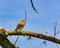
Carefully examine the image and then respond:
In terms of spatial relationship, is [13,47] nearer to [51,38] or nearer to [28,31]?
[28,31]

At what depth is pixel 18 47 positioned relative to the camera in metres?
4.04

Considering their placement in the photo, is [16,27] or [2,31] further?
[16,27]

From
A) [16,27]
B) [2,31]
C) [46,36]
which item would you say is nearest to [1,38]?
[2,31]

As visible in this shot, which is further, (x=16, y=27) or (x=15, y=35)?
(x=16, y=27)

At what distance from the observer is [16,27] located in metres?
4.20

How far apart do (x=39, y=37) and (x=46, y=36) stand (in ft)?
0.40

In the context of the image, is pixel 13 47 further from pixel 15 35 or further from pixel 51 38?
pixel 51 38

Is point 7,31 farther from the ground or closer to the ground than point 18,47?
farther from the ground

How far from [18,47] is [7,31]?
0.36 meters

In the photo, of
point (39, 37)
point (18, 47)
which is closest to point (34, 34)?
point (39, 37)

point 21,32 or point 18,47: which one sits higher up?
point 21,32

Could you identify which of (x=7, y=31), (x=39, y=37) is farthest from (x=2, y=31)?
(x=39, y=37)

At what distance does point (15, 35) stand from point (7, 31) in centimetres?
15

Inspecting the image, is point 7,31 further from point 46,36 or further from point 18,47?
point 46,36
